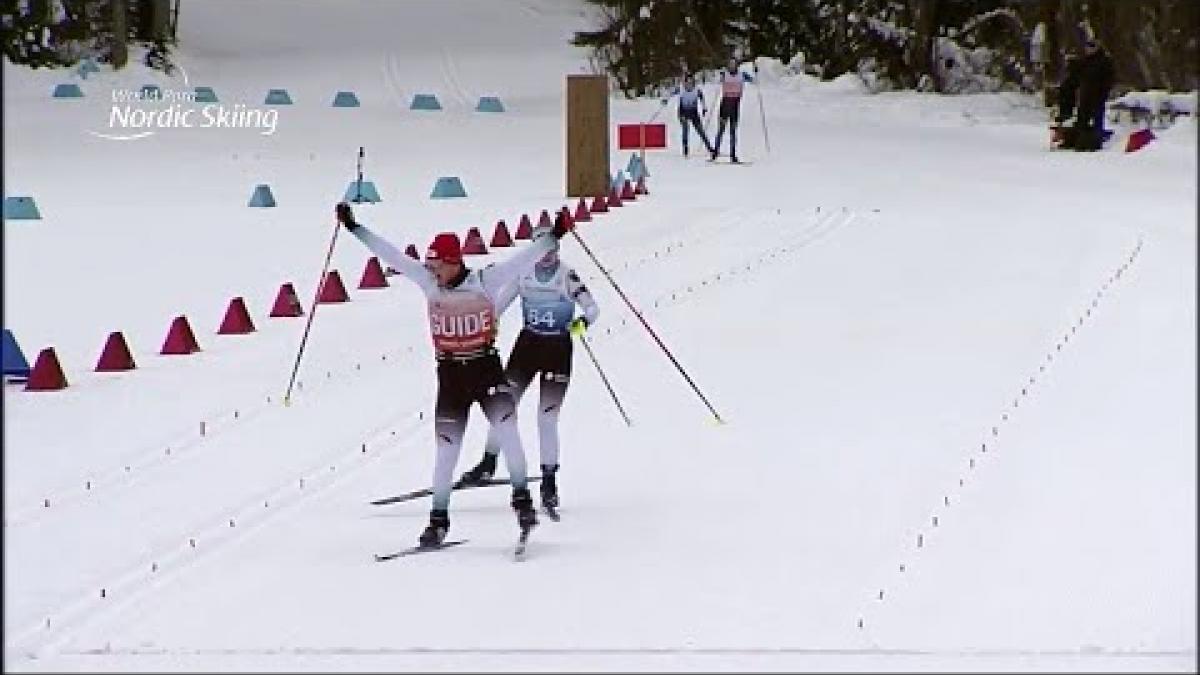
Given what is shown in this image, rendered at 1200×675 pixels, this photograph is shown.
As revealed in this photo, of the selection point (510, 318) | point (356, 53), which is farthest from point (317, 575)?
point (356, 53)

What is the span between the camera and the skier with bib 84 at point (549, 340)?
30.1 feet

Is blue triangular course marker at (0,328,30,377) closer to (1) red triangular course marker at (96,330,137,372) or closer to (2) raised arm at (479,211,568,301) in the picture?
(1) red triangular course marker at (96,330,137,372)

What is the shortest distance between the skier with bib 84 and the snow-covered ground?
1.20 ft

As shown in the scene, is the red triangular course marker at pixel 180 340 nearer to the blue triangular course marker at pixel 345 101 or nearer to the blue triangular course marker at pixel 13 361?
the blue triangular course marker at pixel 13 361

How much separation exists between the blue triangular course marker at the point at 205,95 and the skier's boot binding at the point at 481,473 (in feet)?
82.9

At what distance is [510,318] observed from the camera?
49.0 feet

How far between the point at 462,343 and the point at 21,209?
13.4m

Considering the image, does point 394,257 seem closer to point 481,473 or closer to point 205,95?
point 481,473

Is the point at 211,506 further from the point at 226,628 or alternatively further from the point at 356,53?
the point at 356,53

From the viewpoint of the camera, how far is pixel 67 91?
33.8 metres

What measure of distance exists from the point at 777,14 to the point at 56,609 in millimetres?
32690

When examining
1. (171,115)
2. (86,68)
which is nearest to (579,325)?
(171,115)

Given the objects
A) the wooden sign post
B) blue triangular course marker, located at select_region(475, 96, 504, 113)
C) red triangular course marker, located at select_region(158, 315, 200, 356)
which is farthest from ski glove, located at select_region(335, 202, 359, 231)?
blue triangular course marker, located at select_region(475, 96, 504, 113)

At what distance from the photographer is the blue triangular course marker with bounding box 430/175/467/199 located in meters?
23.1
